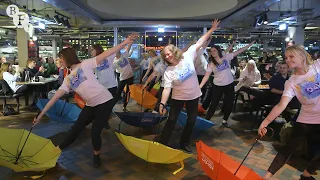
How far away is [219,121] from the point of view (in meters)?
5.71

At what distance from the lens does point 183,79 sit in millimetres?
3355

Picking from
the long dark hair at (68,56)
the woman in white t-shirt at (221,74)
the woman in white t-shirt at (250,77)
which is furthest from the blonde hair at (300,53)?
the woman in white t-shirt at (250,77)

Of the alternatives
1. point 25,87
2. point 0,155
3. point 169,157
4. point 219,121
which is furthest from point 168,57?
point 25,87

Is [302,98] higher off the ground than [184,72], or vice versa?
[184,72]

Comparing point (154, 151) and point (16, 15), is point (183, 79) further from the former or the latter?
point (16, 15)

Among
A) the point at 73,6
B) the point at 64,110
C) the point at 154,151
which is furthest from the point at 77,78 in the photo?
the point at 73,6

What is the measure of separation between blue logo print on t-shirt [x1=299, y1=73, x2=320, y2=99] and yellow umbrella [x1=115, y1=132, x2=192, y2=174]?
49.6 inches

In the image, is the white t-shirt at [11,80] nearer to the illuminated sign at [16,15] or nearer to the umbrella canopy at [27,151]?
the illuminated sign at [16,15]

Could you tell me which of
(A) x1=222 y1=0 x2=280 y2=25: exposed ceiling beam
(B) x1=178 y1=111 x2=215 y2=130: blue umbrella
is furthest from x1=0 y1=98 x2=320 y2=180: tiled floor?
(A) x1=222 y1=0 x2=280 y2=25: exposed ceiling beam

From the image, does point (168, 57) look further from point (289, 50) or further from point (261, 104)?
point (261, 104)

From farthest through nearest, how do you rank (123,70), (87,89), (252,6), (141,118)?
(252,6)
(123,70)
(141,118)
(87,89)

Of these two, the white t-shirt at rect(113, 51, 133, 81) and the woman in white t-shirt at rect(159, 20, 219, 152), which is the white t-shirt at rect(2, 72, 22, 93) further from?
the woman in white t-shirt at rect(159, 20, 219, 152)

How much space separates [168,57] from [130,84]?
2983 mm

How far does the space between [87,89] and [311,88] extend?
2202mm
